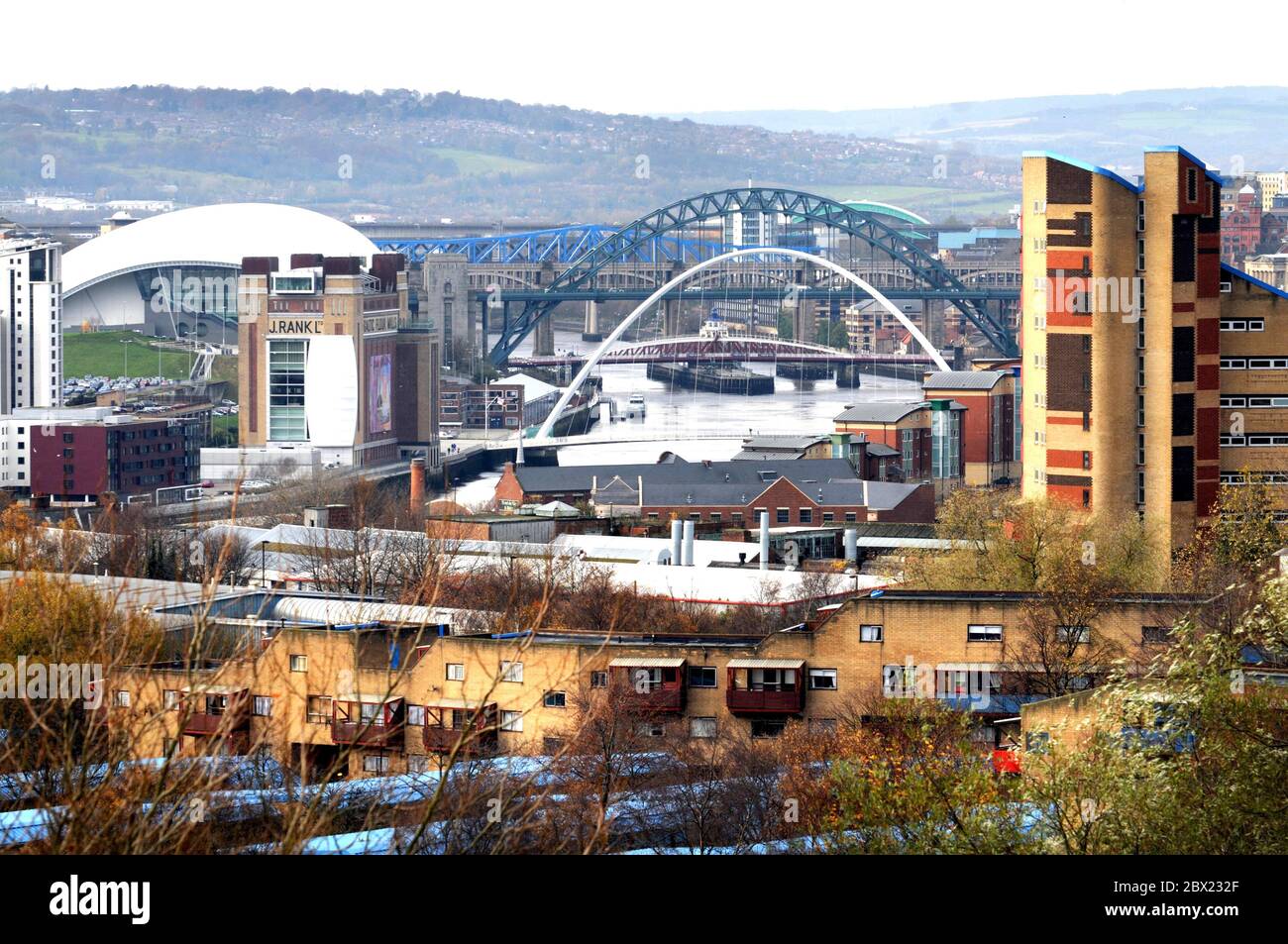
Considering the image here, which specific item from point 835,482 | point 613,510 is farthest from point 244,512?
point 835,482

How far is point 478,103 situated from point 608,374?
7729 centimetres

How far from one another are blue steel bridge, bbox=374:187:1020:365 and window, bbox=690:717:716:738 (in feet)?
167

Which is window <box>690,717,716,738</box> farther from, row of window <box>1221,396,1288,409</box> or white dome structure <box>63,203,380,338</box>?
white dome structure <box>63,203,380,338</box>

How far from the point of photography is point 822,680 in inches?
539

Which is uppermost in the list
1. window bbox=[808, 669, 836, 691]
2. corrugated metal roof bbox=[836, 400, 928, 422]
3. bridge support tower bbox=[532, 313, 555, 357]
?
bridge support tower bbox=[532, 313, 555, 357]

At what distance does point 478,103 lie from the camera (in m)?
153

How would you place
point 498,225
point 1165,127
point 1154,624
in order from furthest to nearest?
point 498,225
point 1165,127
point 1154,624

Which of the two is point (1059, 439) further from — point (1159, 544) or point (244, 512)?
point (244, 512)

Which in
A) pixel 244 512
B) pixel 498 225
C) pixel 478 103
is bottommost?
pixel 244 512

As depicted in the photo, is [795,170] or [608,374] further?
[795,170]

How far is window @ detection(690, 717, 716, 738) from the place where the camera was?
1312 centimetres

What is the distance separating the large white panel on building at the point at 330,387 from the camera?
4572cm

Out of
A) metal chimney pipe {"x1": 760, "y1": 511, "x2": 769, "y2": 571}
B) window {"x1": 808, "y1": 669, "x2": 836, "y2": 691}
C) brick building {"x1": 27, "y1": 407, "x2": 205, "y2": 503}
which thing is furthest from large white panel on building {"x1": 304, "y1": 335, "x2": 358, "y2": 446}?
window {"x1": 808, "y1": 669, "x2": 836, "y2": 691}

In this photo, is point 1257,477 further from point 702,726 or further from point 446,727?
point 446,727
